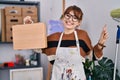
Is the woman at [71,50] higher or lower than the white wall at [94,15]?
lower

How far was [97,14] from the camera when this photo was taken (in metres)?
2.55

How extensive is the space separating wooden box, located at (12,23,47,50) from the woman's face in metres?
0.16

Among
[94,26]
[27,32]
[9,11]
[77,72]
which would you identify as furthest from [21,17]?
[77,72]

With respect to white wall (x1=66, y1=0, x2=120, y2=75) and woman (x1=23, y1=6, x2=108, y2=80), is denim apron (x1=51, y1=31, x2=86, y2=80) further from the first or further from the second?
white wall (x1=66, y1=0, x2=120, y2=75)

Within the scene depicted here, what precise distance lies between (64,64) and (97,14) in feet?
4.05

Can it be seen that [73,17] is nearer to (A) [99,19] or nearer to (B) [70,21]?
(B) [70,21]

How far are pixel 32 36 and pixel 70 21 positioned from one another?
0.30 metres

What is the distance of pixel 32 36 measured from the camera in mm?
1489

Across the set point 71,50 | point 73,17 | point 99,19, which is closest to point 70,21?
point 73,17

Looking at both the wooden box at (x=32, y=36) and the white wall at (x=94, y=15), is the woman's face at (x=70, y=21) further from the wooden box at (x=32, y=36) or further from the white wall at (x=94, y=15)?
the white wall at (x=94, y=15)

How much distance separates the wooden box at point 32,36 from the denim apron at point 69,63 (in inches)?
5.3

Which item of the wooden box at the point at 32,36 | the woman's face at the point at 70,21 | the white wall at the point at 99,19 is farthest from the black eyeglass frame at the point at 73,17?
the white wall at the point at 99,19

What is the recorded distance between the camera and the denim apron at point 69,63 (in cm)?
149

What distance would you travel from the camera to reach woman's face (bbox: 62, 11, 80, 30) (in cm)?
150
